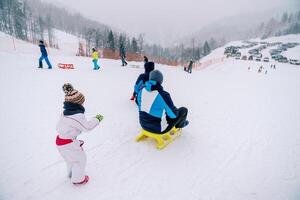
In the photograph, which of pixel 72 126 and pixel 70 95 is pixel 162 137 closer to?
pixel 72 126

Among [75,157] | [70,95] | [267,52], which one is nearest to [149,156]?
[75,157]

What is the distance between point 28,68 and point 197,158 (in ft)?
38.7

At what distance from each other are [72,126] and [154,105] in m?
1.75

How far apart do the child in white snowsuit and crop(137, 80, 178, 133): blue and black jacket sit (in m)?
1.29

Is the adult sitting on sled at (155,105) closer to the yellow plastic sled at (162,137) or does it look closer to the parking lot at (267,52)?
the yellow plastic sled at (162,137)

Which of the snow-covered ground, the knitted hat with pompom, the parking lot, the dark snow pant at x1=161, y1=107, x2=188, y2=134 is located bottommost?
the snow-covered ground

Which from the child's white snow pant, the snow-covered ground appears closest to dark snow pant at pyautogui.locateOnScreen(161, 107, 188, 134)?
the snow-covered ground

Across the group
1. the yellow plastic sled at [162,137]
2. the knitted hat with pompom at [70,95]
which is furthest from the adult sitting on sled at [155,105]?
the knitted hat with pompom at [70,95]

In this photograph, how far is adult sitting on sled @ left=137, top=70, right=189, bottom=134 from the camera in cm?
413

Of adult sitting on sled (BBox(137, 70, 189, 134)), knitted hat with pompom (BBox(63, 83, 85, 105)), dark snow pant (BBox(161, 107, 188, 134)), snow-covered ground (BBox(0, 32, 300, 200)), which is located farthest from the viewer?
dark snow pant (BBox(161, 107, 188, 134))

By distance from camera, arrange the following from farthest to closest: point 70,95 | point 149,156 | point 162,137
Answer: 1. point 162,137
2. point 149,156
3. point 70,95

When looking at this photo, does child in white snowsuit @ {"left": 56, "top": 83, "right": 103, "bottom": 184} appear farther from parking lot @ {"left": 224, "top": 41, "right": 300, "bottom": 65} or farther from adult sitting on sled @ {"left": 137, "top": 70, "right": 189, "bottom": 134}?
parking lot @ {"left": 224, "top": 41, "right": 300, "bottom": 65}

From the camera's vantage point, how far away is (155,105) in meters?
4.16

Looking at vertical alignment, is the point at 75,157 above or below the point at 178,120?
below
